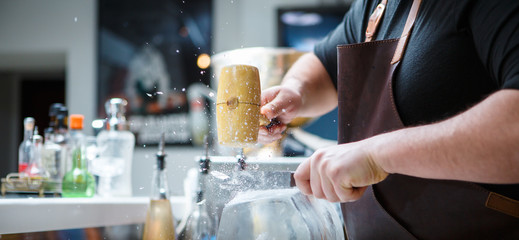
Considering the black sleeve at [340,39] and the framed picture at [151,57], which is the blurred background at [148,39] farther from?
the black sleeve at [340,39]

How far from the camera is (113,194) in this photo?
153 cm

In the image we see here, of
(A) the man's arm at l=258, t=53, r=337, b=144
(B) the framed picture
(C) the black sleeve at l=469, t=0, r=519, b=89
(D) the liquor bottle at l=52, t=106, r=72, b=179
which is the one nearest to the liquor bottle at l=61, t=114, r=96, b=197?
(D) the liquor bottle at l=52, t=106, r=72, b=179

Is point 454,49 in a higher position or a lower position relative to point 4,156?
higher

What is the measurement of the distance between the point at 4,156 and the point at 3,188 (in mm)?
4304

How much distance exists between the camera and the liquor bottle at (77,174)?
1438 mm

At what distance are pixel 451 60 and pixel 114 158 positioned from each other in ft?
3.70

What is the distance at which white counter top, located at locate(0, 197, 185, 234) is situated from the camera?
3.42ft

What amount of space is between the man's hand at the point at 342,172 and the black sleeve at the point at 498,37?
0.22 m

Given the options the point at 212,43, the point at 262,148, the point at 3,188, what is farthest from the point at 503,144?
the point at 212,43

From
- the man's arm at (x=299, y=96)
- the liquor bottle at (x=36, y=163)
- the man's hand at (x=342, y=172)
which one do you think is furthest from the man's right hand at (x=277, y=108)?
the liquor bottle at (x=36, y=163)

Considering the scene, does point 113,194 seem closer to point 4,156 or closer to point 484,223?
point 484,223

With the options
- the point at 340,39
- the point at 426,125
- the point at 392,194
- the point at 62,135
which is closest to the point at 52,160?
the point at 62,135

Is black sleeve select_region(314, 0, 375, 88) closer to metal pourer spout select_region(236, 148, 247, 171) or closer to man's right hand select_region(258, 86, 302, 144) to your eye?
man's right hand select_region(258, 86, 302, 144)

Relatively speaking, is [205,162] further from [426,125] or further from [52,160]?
[52,160]
